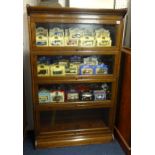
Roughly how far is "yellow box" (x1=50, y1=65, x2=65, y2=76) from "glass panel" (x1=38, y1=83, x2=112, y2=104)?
6.4 inches

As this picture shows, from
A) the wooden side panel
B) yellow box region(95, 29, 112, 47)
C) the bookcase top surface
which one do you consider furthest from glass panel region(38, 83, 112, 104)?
the bookcase top surface

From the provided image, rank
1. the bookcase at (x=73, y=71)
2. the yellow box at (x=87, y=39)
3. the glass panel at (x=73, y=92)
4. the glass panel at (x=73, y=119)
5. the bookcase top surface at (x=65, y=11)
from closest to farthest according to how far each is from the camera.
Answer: the bookcase top surface at (x=65, y=11)
the bookcase at (x=73, y=71)
the yellow box at (x=87, y=39)
the glass panel at (x=73, y=92)
the glass panel at (x=73, y=119)

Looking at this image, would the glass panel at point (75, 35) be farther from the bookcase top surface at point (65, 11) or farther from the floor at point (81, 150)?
the floor at point (81, 150)

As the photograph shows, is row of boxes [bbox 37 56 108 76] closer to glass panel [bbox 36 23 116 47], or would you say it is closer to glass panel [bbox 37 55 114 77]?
glass panel [bbox 37 55 114 77]

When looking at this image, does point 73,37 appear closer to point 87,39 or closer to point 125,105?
point 87,39

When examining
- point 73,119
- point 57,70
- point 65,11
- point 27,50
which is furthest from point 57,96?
point 65,11

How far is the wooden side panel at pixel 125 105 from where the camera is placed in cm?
178

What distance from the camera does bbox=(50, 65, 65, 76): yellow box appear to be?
1782 mm

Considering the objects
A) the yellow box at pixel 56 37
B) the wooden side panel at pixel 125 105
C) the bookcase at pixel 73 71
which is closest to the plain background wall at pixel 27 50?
the bookcase at pixel 73 71

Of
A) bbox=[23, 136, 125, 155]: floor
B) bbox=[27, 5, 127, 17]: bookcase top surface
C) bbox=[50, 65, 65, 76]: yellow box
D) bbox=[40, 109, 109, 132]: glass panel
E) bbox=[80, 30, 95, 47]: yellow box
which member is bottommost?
bbox=[23, 136, 125, 155]: floor

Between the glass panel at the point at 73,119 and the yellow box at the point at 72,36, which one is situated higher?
the yellow box at the point at 72,36

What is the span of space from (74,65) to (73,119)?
0.66 meters

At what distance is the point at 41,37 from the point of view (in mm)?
1681
